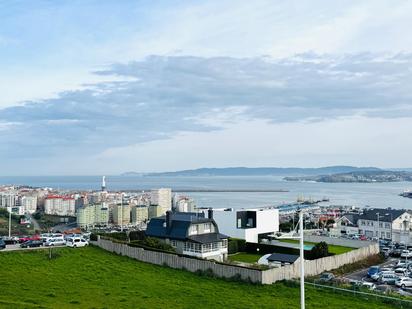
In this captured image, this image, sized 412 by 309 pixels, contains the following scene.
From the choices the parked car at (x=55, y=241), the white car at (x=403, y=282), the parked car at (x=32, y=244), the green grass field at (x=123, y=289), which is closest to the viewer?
the green grass field at (x=123, y=289)

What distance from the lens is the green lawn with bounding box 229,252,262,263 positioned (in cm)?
3281

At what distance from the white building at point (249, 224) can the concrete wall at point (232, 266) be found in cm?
1271

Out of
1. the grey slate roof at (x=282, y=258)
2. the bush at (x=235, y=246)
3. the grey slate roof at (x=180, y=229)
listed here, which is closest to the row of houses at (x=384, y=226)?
the bush at (x=235, y=246)

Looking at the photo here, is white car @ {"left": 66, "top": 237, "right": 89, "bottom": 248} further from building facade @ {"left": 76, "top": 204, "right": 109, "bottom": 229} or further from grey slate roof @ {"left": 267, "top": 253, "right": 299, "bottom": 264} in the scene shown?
building facade @ {"left": 76, "top": 204, "right": 109, "bottom": 229}

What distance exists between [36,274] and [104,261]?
5249mm

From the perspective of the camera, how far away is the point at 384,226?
2261 inches

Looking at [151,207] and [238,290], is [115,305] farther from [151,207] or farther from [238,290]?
[151,207]

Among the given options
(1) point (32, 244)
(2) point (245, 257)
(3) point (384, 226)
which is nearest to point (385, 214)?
(3) point (384, 226)

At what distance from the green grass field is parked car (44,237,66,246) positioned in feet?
15.1

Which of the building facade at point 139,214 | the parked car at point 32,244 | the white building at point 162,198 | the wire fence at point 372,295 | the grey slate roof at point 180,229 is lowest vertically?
the building facade at point 139,214

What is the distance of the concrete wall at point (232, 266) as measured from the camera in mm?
23109

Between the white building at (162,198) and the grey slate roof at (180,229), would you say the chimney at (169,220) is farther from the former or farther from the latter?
the white building at (162,198)

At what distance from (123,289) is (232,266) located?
20.0 ft

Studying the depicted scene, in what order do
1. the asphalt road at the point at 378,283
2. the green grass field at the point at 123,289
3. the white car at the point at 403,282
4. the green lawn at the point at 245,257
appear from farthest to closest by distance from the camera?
the green lawn at the point at 245,257 < the white car at the point at 403,282 < the asphalt road at the point at 378,283 < the green grass field at the point at 123,289
